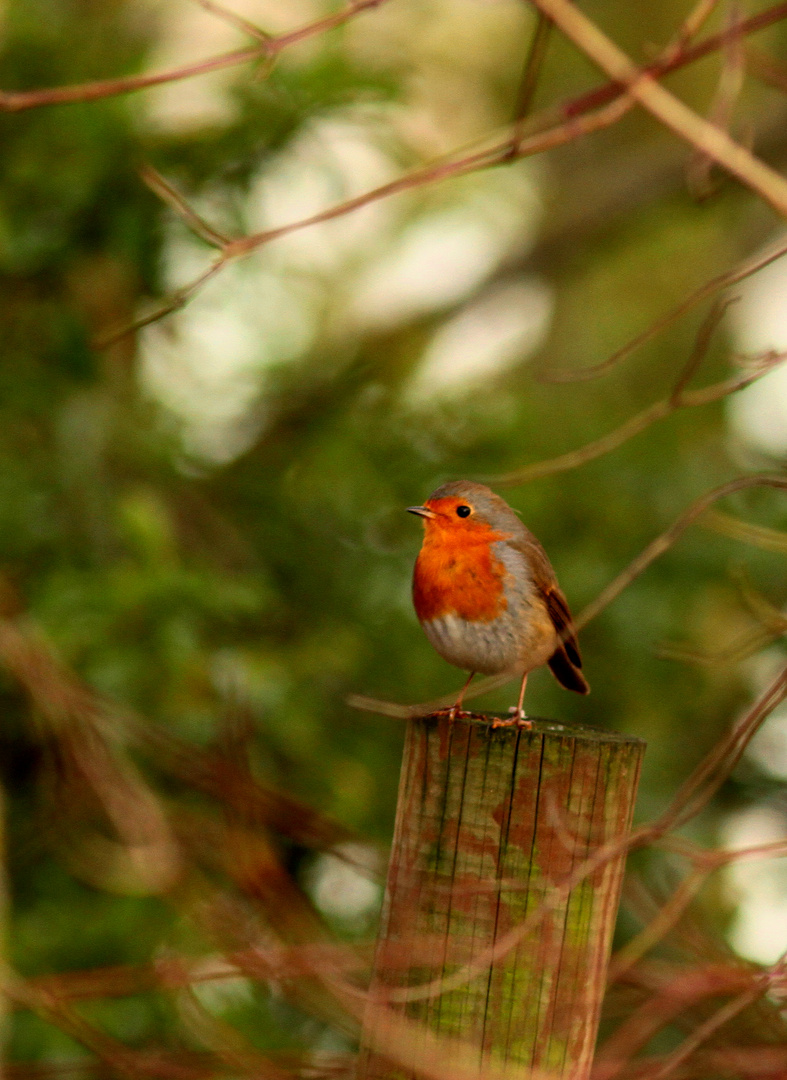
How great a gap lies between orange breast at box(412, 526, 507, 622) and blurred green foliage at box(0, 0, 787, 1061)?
1124 mm

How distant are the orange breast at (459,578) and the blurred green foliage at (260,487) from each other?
3.69 feet

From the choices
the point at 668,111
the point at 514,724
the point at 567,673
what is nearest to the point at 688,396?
the point at 668,111

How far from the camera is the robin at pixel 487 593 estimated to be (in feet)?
11.3

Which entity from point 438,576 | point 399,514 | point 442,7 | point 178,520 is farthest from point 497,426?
point 442,7

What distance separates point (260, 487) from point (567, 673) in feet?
7.63

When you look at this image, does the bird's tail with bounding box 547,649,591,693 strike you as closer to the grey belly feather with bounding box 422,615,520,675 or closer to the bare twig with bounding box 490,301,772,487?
the grey belly feather with bounding box 422,615,520,675

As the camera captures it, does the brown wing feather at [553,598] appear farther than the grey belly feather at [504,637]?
Yes

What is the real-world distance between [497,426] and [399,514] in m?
0.55

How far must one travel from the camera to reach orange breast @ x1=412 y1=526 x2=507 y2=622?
3465mm

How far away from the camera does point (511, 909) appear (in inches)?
91.0

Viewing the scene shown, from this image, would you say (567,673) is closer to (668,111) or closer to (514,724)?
(514,724)

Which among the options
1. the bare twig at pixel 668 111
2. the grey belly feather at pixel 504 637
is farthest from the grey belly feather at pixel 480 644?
the bare twig at pixel 668 111

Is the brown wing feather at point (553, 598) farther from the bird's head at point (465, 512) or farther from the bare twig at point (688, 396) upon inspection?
the bare twig at point (688, 396)

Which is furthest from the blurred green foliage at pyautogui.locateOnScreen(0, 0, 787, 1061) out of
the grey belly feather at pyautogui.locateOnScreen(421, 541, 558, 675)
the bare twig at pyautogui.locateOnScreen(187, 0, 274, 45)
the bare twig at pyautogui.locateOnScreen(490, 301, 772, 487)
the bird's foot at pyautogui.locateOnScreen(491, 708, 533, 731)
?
the bare twig at pyautogui.locateOnScreen(187, 0, 274, 45)
